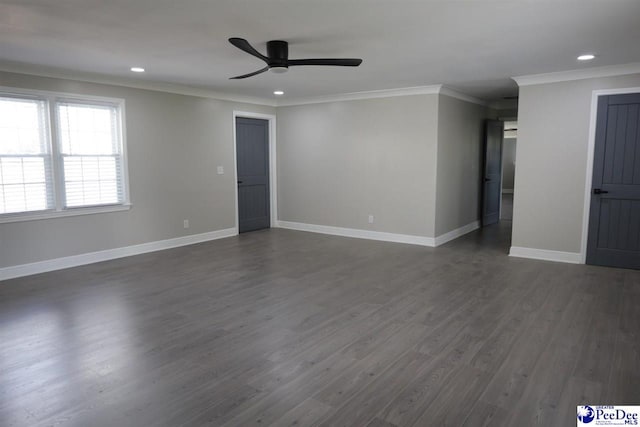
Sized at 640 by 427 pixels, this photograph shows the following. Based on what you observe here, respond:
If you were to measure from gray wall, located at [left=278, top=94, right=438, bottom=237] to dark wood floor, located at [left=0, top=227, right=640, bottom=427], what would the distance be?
5.58 ft

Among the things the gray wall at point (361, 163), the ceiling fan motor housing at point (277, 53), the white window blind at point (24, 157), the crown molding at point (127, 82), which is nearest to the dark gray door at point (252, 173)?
the gray wall at point (361, 163)

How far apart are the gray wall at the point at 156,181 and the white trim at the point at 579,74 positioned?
442cm

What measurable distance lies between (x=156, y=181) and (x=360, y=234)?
335cm

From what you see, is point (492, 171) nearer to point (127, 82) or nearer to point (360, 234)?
point (360, 234)

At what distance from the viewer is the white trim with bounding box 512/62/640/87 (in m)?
4.90

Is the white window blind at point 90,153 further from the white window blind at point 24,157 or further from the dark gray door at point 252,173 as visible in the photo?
the dark gray door at point 252,173

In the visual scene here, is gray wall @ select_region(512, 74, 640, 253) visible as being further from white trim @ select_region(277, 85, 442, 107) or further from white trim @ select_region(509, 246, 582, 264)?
white trim @ select_region(277, 85, 442, 107)

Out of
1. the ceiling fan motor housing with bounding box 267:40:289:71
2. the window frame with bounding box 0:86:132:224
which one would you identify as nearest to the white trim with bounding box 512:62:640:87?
the ceiling fan motor housing with bounding box 267:40:289:71

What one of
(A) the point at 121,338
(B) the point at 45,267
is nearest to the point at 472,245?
(A) the point at 121,338

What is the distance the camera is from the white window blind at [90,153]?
17.3 feet

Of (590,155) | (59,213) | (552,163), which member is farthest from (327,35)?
(59,213)

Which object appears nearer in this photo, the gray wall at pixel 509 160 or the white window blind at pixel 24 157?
the white window blind at pixel 24 157

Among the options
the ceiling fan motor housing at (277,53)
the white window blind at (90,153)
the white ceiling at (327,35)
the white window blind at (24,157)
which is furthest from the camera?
the white window blind at (90,153)

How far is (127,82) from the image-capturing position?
5664 mm
